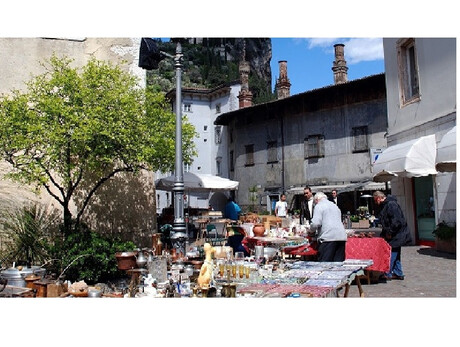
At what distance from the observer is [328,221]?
667 centimetres

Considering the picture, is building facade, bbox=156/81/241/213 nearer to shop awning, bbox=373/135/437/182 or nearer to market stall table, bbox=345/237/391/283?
shop awning, bbox=373/135/437/182

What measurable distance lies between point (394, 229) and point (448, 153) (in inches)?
96.5

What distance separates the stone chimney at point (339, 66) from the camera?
27.0m

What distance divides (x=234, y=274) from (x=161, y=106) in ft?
19.5

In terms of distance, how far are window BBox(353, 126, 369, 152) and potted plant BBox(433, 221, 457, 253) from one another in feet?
43.6

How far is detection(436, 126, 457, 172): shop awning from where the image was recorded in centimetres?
866

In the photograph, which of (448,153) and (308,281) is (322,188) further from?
(308,281)

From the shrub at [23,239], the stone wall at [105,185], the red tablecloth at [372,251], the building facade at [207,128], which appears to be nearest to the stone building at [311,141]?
the building facade at [207,128]

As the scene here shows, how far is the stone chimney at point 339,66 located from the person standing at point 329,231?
21.6m

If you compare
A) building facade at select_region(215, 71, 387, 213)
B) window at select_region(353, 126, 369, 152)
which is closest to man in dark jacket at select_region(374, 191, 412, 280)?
building facade at select_region(215, 71, 387, 213)

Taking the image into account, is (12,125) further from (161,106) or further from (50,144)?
(161,106)

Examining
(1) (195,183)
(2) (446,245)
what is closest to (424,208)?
(2) (446,245)
